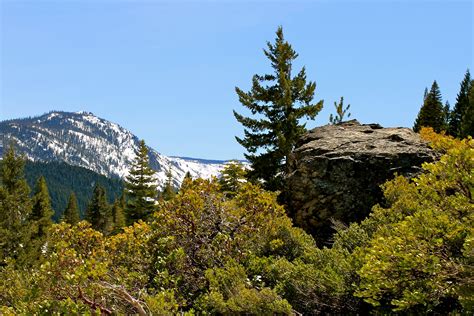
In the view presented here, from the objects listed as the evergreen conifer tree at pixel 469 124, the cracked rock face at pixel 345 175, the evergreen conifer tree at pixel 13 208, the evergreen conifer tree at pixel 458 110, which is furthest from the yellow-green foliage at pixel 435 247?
the evergreen conifer tree at pixel 458 110

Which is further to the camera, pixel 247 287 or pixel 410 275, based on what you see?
pixel 247 287

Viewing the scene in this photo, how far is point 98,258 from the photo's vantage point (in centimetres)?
1166

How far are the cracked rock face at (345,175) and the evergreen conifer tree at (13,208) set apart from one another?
73.7 ft

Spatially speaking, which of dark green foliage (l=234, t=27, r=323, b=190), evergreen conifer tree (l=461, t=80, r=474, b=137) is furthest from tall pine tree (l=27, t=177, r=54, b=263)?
evergreen conifer tree (l=461, t=80, r=474, b=137)

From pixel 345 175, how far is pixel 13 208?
25.1 metres

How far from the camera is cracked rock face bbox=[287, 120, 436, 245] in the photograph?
15.1m

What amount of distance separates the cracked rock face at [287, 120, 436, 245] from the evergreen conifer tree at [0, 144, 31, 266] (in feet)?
73.7

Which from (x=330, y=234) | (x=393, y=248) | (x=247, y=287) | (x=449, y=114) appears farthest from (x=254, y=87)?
(x=449, y=114)

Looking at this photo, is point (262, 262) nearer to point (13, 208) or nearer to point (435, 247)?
point (435, 247)

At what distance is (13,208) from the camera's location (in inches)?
1124

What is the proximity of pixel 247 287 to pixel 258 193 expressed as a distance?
3.45 metres

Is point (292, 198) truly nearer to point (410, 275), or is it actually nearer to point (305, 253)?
point (305, 253)

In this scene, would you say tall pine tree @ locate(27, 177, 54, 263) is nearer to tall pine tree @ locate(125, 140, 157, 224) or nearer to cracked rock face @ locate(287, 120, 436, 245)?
tall pine tree @ locate(125, 140, 157, 224)

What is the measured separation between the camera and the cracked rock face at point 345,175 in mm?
15070
